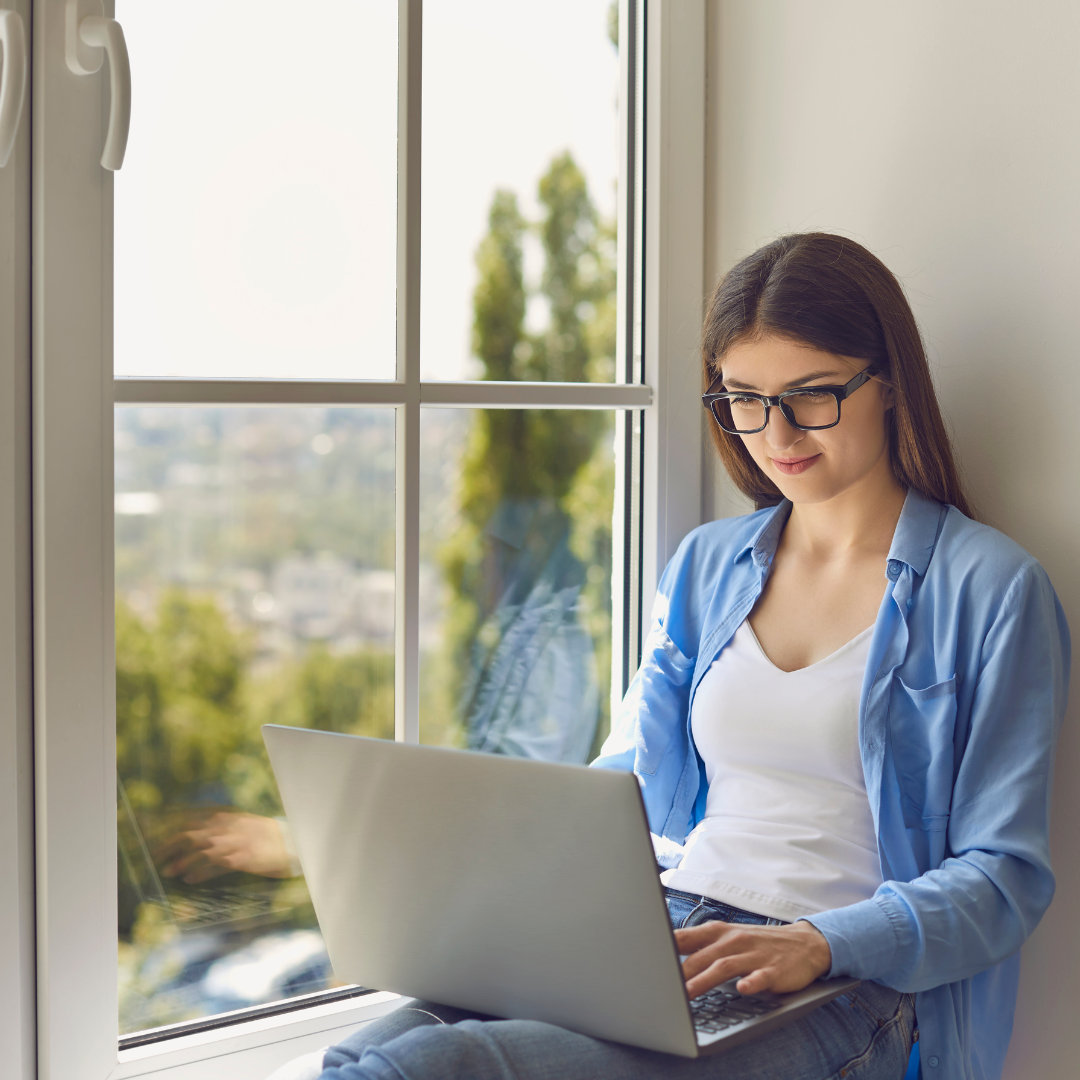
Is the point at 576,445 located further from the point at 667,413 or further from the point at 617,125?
the point at 617,125

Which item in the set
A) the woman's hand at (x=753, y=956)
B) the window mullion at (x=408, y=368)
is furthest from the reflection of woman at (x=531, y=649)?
the woman's hand at (x=753, y=956)

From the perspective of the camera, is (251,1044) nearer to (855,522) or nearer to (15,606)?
(15,606)

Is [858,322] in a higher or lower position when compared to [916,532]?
higher

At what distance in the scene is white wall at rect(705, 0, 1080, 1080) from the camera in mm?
1200

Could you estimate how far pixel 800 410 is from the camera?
1.24 meters

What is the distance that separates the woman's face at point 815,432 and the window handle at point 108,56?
0.70 m

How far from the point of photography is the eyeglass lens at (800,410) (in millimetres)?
1222

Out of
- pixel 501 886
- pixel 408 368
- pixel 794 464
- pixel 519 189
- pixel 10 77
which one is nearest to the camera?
pixel 501 886

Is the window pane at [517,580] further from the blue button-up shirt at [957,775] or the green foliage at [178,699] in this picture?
the blue button-up shirt at [957,775]

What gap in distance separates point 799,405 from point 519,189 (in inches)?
20.0

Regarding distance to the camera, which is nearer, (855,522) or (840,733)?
(840,733)

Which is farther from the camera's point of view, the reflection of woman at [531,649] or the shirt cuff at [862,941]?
the reflection of woman at [531,649]

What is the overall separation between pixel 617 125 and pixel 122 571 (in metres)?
0.92

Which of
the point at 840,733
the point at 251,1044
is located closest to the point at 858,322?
the point at 840,733
